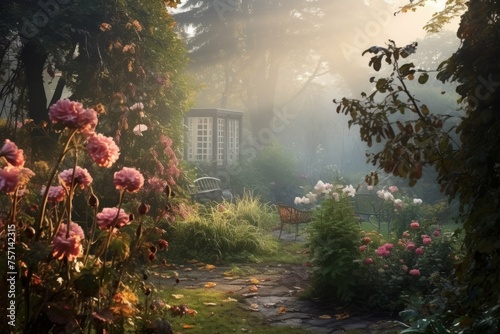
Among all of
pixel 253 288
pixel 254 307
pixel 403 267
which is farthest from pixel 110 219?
pixel 253 288

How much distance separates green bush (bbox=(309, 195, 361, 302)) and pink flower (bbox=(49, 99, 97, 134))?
13.1ft

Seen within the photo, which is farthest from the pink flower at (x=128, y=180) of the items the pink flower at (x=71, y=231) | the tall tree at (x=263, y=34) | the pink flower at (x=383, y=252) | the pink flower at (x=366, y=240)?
the tall tree at (x=263, y=34)

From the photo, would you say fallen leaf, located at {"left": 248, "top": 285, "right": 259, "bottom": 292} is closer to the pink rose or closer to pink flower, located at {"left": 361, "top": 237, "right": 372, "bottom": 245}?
pink flower, located at {"left": 361, "top": 237, "right": 372, "bottom": 245}

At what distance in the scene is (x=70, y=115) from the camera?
2.71 meters

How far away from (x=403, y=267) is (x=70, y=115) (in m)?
4.27

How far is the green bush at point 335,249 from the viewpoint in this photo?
612 centimetres

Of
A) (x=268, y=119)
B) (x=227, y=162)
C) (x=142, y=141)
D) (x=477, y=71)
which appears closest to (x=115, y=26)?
(x=142, y=141)

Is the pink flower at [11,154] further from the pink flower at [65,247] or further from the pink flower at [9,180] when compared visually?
the pink flower at [65,247]

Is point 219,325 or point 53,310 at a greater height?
point 53,310

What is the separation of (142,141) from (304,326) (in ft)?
15.2

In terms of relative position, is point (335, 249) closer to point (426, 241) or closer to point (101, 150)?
point (426, 241)

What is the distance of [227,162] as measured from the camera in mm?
20328

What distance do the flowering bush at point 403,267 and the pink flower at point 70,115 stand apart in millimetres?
3935

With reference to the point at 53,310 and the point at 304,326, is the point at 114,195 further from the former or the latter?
the point at 53,310
